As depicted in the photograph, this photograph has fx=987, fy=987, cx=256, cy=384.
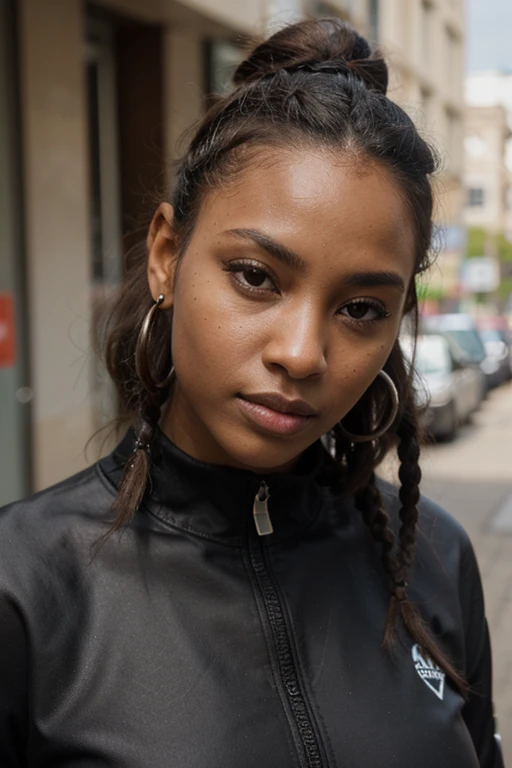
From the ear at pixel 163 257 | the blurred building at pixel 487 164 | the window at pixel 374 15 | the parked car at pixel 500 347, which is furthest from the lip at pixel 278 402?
the blurred building at pixel 487 164

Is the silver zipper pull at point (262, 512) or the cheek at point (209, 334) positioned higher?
the cheek at point (209, 334)

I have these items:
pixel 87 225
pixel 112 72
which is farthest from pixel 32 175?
pixel 112 72

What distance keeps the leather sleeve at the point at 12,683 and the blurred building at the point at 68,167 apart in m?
3.38

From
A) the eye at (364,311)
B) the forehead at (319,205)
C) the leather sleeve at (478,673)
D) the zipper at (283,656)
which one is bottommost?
the leather sleeve at (478,673)

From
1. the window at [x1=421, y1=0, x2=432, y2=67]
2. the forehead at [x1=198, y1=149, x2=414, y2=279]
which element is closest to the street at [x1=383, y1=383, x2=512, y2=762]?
the forehead at [x1=198, y1=149, x2=414, y2=279]

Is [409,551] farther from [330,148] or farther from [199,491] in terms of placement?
[330,148]

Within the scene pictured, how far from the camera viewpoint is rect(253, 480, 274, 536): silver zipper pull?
1499 millimetres

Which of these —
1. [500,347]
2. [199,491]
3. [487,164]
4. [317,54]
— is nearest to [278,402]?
[199,491]

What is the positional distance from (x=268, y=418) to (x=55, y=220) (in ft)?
16.3

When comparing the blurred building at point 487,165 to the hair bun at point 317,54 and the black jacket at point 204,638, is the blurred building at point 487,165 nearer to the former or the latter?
the hair bun at point 317,54

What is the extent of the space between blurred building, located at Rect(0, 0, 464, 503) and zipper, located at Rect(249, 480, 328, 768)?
323 centimetres

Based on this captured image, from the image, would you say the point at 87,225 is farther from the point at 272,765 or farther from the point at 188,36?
the point at 272,765

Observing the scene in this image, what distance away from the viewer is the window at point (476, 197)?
60625 millimetres

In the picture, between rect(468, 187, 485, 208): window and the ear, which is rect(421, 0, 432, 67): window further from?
rect(468, 187, 485, 208): window
